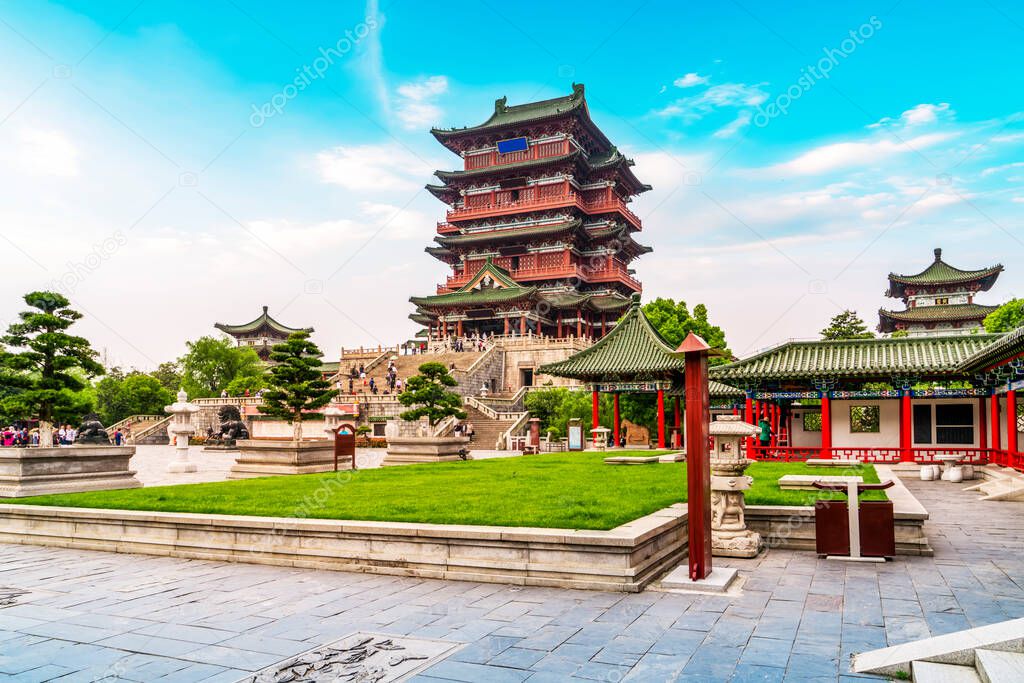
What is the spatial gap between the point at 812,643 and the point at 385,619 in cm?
337

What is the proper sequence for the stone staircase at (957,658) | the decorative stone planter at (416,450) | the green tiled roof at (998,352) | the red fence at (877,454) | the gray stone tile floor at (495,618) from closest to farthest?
the stone staircase at (957,658), the gray stone tile floor at (495,618), the green tiled roof at (998,352), the red fence at (877,454), the decorative stone planter at (416,450)

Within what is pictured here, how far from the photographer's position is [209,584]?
7.66m

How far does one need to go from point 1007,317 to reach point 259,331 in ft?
213

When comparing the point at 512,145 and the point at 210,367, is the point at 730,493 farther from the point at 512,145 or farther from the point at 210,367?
the point at 210,367

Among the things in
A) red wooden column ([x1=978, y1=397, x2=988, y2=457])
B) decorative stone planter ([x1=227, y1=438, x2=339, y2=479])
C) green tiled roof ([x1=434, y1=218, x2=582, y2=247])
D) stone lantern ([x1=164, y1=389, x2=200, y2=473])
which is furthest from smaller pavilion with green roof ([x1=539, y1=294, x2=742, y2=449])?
green tiled roof ([x1=434, y1=218, x2=582, y2=247])

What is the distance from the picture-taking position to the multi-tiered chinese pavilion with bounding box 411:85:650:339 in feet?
176

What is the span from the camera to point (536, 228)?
55.6 metres

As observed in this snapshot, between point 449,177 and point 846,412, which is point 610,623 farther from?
point 449,177

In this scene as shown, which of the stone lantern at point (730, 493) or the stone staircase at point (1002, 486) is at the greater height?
the stone lantern at point (730, 493)

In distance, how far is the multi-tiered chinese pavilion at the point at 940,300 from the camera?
52438 millimetres

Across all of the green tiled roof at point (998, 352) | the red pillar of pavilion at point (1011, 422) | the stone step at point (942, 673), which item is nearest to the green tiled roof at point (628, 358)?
the green tiled roof at point (998, 352)

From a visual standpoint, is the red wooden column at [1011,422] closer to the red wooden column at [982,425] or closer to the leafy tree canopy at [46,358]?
the red wooden column at [982,425]

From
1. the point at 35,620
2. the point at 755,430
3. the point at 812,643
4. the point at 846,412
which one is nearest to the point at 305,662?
the point at 35,620

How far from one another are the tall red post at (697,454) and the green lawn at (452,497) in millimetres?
1074
